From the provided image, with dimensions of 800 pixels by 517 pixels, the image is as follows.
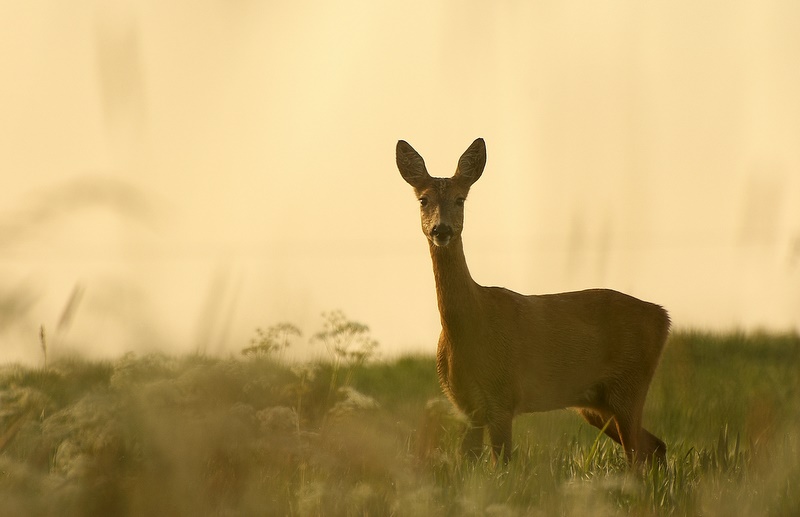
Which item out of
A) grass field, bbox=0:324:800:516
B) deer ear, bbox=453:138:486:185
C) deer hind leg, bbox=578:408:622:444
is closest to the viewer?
grass field, bbox=0:324:800:516

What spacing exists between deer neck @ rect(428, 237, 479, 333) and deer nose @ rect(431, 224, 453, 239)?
0.27 m

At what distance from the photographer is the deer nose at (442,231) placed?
650 centimetres

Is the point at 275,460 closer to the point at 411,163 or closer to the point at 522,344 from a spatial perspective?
the point at 522,344

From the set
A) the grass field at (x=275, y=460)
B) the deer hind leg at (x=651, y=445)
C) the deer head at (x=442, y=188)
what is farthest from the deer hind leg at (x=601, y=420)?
the deer head at (x=442, y=188)

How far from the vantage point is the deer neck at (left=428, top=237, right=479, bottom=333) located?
681cm

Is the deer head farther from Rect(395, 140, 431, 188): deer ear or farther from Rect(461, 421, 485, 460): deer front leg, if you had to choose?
Rect(461, 421, 485, 460): deer front leg

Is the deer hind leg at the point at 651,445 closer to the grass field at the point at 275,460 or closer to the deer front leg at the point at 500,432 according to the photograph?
the grass field at the point at 275,460

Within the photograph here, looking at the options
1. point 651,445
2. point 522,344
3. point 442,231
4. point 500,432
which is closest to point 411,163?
point 442,231

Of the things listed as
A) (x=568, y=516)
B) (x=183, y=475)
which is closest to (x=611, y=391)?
(x=568, y=516)

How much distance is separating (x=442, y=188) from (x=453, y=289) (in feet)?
2.35

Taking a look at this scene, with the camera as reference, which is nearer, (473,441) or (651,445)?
(473,441)

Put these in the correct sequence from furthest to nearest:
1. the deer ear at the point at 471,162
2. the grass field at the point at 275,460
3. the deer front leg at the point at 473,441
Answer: the deer ear at the point at 471,162
the deer front leg at the point at 473,441
the grass field at the point at 275,460

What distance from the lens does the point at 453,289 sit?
22.4ft

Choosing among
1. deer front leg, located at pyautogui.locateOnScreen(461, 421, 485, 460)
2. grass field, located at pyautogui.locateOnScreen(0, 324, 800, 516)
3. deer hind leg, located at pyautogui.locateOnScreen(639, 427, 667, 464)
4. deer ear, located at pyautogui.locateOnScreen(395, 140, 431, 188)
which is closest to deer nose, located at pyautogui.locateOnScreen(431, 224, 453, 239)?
deer ear, located at pyautogui.locateOnScreen(395, 140, 431, 188)
